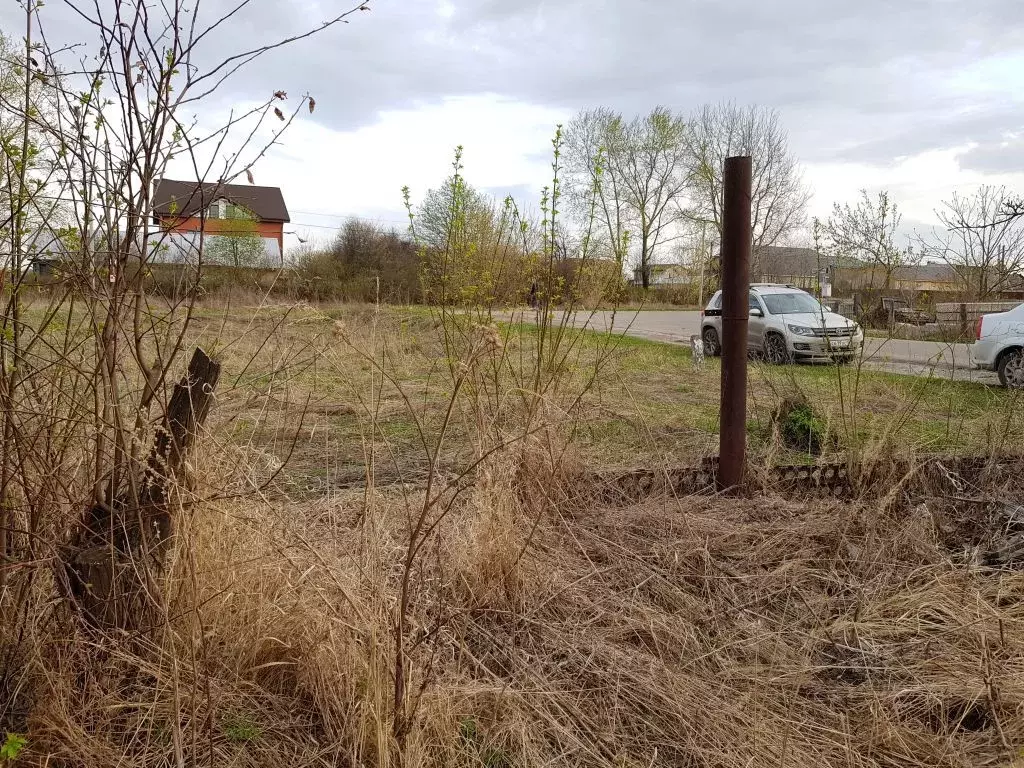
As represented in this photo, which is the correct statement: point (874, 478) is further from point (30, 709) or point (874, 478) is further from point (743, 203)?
point (30, 709)

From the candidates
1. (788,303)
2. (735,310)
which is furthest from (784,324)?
(735,310)

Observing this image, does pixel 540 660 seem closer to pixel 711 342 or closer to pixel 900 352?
pixel 711 342

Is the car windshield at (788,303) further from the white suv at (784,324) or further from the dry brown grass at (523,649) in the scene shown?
the dry brown grass at (523,649)

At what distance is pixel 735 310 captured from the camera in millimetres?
4293

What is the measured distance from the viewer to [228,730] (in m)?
2.15

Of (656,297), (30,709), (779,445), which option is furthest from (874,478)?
(656,297)

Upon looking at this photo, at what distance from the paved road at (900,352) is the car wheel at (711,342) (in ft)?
5.00

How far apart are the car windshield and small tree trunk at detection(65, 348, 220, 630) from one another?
12.6 meters

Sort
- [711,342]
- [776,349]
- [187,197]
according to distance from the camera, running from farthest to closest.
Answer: [711,342]
[776,349]
[187,197]

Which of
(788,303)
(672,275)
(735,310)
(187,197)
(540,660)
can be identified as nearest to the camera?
(187,197)

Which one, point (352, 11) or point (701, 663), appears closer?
point (352, 11)

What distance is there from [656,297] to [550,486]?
134 ft

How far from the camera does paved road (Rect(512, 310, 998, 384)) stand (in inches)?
217

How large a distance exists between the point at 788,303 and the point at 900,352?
2.79 meters
